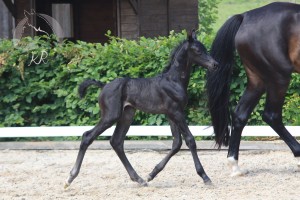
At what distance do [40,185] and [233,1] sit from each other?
51.0m

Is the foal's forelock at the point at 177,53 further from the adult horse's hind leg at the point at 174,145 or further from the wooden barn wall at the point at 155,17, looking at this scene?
the wooden barn wall at the point at 155,17

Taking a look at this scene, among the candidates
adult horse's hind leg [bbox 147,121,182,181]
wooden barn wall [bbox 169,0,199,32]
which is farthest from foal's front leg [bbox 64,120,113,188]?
wooden barn wall [bbox 169,0,199,32]

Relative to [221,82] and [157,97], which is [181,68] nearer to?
[157,97]

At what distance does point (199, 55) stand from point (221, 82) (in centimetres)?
114

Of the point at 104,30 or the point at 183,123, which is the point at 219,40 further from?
the point at 104,30

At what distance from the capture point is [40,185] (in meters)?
7.41

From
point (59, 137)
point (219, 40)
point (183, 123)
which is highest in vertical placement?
point (219, 40)

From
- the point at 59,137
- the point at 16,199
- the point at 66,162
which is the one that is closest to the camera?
the point at 16,199

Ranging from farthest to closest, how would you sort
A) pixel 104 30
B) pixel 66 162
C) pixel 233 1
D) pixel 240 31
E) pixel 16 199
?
pixel 233 1, pixel 104 30, pixel 66 162, pixel 240 31, pixel 16 199

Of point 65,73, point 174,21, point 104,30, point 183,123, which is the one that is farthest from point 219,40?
point 104,30

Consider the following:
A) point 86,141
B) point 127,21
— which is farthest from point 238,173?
point 127,21

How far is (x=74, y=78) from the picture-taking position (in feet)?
34.1

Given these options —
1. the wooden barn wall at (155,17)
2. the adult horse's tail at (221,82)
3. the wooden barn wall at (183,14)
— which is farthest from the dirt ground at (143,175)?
the wooden barn wall at (183,14)

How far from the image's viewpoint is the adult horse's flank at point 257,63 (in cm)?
764
